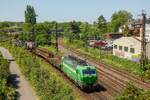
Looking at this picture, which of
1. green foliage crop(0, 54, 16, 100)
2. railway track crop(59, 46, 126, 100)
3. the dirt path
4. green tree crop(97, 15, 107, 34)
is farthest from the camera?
green tree crop(97, 15, 107, 34)

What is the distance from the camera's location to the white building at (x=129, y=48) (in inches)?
2698

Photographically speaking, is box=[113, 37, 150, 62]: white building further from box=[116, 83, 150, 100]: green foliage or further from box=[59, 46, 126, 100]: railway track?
box=[116, 83, 150, 100]: green foliage

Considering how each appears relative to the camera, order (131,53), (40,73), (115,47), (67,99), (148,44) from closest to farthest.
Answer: (67,99) → (40,73) → (148,44) → (131,53) → (115,47)

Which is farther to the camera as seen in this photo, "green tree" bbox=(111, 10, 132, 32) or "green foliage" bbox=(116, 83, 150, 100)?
"green tree" bbox=(111, 10, 132, 32)

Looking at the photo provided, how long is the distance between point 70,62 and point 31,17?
134010 millimetres

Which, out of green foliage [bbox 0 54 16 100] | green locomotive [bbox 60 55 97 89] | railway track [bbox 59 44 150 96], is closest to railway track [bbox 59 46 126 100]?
railway track [bbox 59 44 150 96]

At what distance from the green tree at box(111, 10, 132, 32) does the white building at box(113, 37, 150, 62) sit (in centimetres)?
7939

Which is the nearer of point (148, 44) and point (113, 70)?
point (113, 70)

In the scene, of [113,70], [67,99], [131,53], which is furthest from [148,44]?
[67,99]

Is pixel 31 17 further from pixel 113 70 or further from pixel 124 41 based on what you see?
pixel 113 70

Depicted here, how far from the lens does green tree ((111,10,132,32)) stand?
163 meters

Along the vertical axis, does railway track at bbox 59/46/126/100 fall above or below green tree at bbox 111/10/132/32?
below

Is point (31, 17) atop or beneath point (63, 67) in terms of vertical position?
atop

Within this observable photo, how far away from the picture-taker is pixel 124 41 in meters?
76.1
